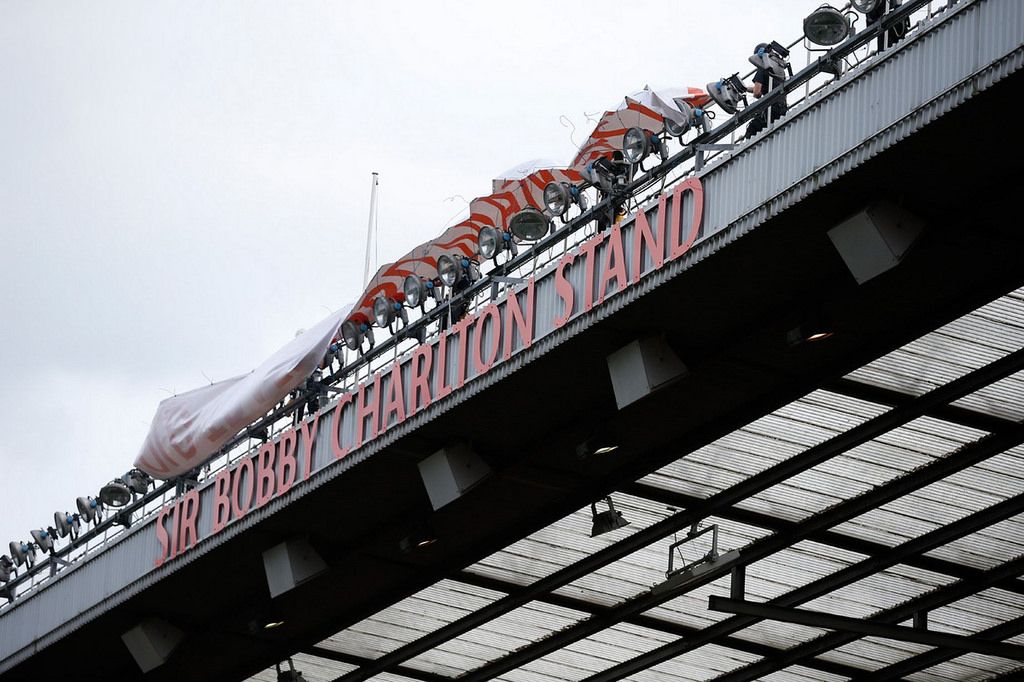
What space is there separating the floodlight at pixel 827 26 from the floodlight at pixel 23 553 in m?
21.2

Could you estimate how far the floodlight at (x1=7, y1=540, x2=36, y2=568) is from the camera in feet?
118

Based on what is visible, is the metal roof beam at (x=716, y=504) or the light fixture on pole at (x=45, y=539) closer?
the metal roof beam at (x=716, y=504)

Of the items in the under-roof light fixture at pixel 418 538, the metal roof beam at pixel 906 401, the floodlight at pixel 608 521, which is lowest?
the floodlight at pixel 608 521

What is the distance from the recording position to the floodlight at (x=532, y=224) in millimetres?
24328

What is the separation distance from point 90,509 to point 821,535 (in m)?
14.6

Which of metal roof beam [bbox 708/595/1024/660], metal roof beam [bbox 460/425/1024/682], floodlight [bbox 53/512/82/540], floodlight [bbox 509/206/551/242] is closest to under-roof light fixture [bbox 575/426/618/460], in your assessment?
floodlight [bbox 509/206/551/242]

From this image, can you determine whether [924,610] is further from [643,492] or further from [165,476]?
[165,476]

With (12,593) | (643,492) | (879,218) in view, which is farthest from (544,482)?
(12,593)

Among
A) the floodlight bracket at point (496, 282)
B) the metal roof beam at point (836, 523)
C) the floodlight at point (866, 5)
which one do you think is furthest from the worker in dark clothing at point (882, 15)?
the floodlight bracket at point (496, 282)

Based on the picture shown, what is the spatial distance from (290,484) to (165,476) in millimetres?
5709

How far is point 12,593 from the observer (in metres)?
36.6

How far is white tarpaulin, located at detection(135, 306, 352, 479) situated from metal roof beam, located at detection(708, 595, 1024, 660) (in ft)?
23.1

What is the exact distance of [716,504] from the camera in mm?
25672

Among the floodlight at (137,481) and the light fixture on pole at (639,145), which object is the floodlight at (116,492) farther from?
the light fixture on pole at (639,145)
